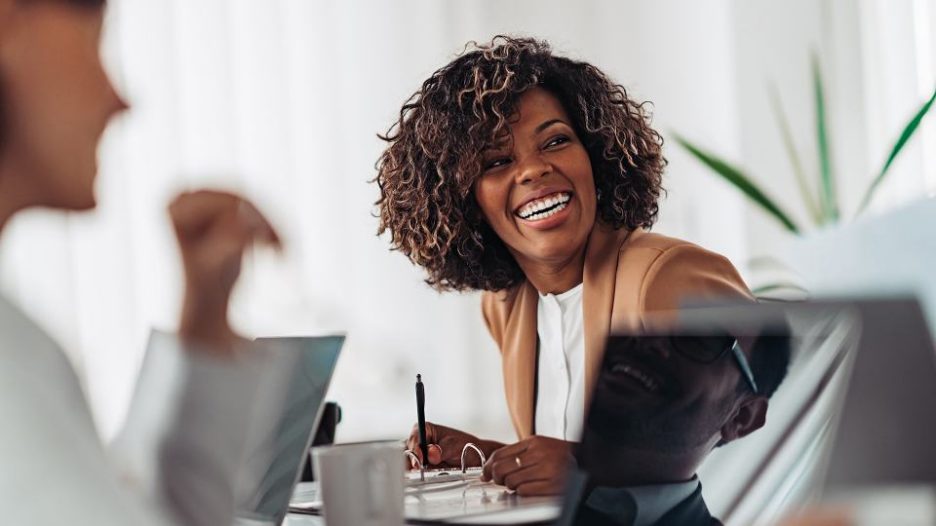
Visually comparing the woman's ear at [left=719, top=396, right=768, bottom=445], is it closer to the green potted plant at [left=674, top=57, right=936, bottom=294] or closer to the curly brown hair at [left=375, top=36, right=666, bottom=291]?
the curly brown hair at [left=375, top=36, right=666, bottom=291]

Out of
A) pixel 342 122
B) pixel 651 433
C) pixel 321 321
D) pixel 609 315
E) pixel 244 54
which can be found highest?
pixel 244 54

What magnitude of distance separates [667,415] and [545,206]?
1.16 meters

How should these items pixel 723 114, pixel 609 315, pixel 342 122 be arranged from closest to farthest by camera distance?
pixel 609 315 < pixel 342 122 < pixel 723 114

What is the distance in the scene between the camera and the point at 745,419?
76cm

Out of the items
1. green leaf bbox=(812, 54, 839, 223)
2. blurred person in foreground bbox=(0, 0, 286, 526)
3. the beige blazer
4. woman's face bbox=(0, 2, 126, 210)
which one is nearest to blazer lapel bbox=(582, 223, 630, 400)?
the beige blazer

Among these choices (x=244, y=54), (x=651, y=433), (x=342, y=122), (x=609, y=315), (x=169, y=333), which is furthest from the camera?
(x=342, y=122)

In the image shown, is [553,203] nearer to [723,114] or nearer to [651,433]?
[651,433]

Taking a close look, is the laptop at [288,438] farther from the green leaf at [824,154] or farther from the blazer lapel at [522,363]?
the green leaf at [824,154]

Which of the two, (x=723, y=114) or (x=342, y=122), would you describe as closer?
(x=342, y=122)

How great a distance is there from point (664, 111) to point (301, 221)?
5.13 ft

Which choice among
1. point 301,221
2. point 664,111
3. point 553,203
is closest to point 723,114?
point 664,111

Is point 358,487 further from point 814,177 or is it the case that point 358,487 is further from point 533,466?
point 814,177

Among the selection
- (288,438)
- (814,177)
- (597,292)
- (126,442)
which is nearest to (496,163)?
(597,292)

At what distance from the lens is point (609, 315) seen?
186cm
